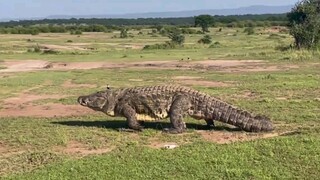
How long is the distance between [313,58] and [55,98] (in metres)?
18.1

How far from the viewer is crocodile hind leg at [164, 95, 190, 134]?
10.8m

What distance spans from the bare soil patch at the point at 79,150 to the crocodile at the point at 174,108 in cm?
161

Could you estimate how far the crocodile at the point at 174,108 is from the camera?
423 inches

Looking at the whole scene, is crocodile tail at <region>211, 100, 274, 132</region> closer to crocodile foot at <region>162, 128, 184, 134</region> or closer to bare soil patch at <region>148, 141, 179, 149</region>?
crocodile foot at <region>162, 128, 184, 134</region>

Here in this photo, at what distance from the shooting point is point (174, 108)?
10914 mm

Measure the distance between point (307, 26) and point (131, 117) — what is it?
26.1m

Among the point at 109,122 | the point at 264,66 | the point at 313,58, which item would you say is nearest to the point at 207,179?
the point at 109,122

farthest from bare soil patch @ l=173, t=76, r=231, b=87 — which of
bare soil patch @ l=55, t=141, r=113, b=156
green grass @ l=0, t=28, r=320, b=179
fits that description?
bare soil patch @ l=55, t=141, r=113, b=156

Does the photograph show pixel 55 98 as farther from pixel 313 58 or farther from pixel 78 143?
pixel 313 58

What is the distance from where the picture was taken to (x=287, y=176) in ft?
25.8

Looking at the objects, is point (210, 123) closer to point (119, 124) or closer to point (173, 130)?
point (173, 130)

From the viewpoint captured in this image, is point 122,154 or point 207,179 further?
point 122,154

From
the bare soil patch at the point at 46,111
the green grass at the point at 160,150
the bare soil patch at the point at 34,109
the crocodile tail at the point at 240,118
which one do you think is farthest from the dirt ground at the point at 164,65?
the crocodile tail at the point at 240,118

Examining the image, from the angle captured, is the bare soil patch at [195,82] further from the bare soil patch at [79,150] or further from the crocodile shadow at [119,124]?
the bare soil patch at [79,150]
